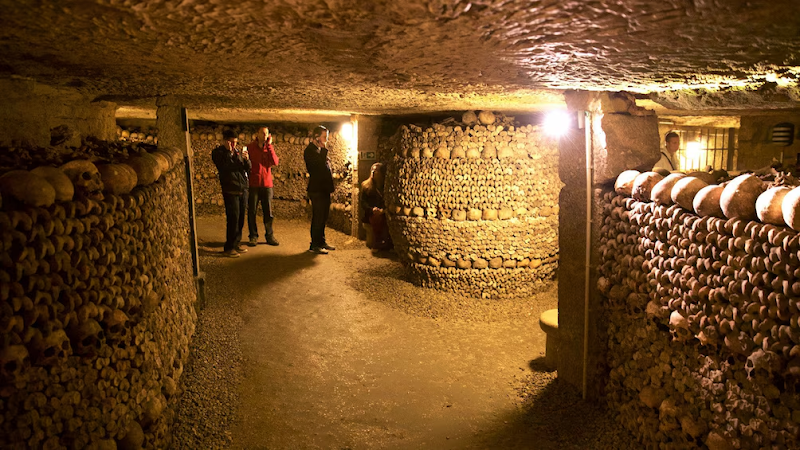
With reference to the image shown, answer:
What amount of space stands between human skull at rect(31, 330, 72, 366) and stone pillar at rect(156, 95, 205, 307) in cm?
327

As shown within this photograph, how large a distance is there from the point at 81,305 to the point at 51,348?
0.80ft

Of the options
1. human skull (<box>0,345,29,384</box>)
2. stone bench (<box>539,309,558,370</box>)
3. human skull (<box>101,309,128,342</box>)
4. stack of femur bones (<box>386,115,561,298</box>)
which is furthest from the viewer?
stack of femur bones (<box>386,115,561,298</box>)

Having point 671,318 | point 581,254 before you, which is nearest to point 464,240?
point 581,254

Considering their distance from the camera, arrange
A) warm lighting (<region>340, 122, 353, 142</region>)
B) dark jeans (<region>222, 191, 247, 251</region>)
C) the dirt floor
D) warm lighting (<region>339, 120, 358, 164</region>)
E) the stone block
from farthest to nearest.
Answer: warm lighting (<region>340, 122, 353, 142</region>)
warm lighting (<region>339, 120, 358, 164</region>)
dark jeans (<region>222, 191, 247, 251</region>)
the stone block
the dirt floor

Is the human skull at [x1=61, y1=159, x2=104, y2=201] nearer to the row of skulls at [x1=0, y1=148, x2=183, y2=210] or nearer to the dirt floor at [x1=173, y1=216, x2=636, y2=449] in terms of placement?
the row of skulls at [x1=0, y1=148, x2=183, y2=210]

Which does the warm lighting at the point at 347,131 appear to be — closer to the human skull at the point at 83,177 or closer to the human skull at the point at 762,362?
the human skull at the point at 83,177

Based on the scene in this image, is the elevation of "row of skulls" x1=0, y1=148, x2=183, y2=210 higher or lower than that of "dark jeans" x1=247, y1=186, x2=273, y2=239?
higher

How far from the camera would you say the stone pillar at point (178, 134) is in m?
4.68

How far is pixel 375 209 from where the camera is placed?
7.70 metres

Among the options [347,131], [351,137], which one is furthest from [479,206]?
[347,131]

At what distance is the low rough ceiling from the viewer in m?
1.48

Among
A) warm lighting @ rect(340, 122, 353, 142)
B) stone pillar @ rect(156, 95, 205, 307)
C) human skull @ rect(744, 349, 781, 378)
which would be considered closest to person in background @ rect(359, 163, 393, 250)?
warm lighting @ rect(340, 122, 353, 142)

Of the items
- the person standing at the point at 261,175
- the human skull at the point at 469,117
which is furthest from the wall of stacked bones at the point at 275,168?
the human skull at the point at 469,117

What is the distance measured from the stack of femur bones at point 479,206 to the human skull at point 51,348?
4.85 m
